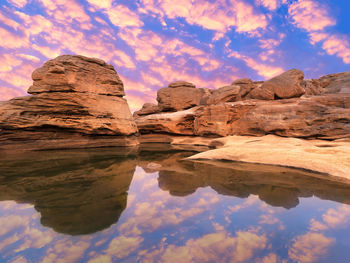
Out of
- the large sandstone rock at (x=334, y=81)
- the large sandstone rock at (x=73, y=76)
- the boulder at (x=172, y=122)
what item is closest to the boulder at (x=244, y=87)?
the boulder at (x=172, y=122)

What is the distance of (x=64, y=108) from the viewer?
9.65 metres

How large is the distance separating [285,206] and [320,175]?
7.65ft

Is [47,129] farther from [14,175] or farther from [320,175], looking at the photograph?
[320,175]

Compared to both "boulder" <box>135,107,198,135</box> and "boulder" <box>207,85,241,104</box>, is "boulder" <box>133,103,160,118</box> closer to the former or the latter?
"boulder" <box>135,107,198,135</box>

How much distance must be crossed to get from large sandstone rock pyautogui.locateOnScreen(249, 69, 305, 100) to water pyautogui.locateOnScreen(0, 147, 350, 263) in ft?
37.7

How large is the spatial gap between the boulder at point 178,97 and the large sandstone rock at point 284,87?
6.63m

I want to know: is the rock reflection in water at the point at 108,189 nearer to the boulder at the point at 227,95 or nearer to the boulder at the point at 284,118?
the boulder at the point at 284,118

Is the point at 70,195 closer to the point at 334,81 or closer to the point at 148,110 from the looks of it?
the point at 148,110

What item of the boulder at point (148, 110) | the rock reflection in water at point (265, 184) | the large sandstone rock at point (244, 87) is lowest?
the rock reflection in water at point (265, 184)

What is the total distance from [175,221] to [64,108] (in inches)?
411

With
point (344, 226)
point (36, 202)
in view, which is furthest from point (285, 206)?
point (36, 202)

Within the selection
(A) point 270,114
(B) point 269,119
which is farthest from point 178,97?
(B) point 269,119

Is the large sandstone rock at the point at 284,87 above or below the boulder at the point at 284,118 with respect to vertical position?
above

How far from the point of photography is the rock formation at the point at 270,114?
9883 mm
